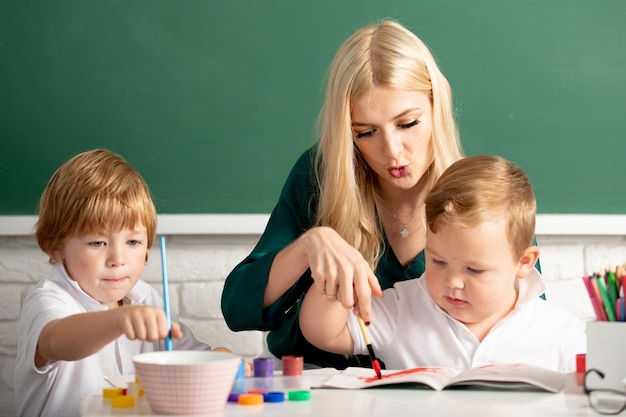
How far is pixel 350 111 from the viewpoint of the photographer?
4.96 ft

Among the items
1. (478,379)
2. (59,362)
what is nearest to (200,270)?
(59,362)

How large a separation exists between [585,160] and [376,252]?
65 centimetres

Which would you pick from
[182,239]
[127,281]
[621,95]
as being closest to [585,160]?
[621,95]

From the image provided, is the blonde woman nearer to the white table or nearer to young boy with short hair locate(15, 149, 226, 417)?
young boy with short hair locate(15, 149, 226, 417)

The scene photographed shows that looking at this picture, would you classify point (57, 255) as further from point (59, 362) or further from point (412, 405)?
point (412, 405)

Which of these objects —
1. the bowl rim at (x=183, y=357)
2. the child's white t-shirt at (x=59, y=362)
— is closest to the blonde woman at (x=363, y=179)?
the child's white t-shirt at (x=59, y=362)

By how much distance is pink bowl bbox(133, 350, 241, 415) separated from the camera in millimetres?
832

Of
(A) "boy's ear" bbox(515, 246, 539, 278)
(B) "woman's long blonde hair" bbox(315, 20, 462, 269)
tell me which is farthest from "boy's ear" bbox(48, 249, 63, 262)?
(A) "boy's ear" bbox(515, 246, 539, 278)

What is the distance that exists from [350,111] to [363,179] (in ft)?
0.56

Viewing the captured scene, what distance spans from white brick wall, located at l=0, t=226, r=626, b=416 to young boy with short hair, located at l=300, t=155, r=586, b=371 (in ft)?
1.78

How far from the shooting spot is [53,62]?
1.90 m

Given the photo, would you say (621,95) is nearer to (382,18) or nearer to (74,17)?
(382,18)

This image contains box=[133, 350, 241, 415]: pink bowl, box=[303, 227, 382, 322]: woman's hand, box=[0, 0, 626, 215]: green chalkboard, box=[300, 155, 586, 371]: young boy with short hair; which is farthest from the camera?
box=[0, 0, 626, 215]: green chalkboard

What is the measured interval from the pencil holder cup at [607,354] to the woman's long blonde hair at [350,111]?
0.61 meters
